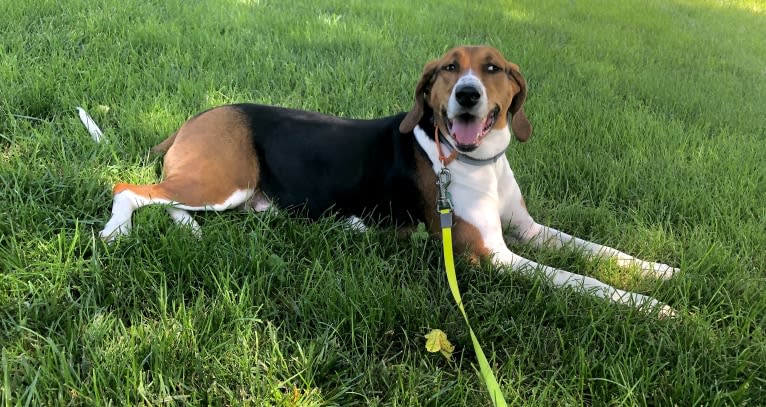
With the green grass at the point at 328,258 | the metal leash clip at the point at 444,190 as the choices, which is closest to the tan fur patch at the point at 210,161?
the green grass at the point at 328,258

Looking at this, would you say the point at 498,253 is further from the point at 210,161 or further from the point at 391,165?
the point at 210,161

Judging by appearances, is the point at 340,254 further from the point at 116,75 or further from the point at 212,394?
the point at 116,75

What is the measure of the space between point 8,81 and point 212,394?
3850 mm

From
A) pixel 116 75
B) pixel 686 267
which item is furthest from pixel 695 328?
pixel 116 75

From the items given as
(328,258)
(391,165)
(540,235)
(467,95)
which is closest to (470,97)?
(467,95)

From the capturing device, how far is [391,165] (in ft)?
11.5

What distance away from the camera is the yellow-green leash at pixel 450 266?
6.52 ft

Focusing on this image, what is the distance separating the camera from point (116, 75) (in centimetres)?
499

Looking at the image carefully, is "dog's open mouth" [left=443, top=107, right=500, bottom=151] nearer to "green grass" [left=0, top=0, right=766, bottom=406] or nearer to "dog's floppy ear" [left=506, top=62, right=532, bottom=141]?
"dog's floppy ear" [left=506, top=62, right=532, bottom=141]

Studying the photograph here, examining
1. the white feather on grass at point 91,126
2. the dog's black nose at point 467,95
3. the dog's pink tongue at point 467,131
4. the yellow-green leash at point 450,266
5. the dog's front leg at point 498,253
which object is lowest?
the white feather on grass at point 91,126

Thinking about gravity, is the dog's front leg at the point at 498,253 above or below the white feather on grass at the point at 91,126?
above

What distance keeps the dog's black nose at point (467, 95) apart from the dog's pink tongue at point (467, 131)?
13cm

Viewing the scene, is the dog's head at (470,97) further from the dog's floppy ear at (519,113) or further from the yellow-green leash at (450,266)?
the yellow-green leash at (450,266)

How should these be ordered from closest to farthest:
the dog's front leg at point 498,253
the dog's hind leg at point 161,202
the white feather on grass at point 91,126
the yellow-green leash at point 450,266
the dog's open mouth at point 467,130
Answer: the yellow-green leash at point 450,266
the dog's front leg at point 498,253
the dog's hind leg at point 161,202
the dog's open mouth at point 467,130
the white feather on grass at point 91,126
